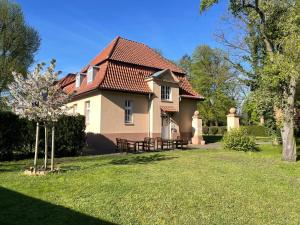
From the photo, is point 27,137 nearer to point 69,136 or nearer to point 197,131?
point 69,136

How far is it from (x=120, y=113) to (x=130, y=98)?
152 cm

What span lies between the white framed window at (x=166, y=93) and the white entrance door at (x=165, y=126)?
153cm

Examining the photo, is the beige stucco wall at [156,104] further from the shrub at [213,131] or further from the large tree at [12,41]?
the shrub at [213,131]

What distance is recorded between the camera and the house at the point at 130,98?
68.3ft

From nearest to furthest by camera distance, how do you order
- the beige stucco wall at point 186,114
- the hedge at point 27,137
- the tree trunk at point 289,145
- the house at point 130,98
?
the tree trunk at point 289,145
the hedge at point 27,137
the house at point 130,98
the beige stucco wall at point 186,114

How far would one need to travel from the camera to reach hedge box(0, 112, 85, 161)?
14617 mm

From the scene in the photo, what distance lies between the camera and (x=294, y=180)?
9.44 m

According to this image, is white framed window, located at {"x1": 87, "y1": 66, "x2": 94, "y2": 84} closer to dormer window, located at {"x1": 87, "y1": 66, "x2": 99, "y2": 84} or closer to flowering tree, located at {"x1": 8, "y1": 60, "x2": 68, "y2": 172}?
dormer window, located at {"x1": 87, "y1": 66, "x2": 99, "y2": 84}

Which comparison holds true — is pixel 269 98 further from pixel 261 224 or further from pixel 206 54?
pixel 206 54

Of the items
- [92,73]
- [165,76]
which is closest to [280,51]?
[165,76]

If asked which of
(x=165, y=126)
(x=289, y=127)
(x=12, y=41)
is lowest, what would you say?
(x=289, y=127)

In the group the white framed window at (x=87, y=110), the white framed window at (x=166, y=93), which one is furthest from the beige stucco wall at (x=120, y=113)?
the white framed window at (x=87, y=110)

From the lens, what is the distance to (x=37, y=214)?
5719 mm

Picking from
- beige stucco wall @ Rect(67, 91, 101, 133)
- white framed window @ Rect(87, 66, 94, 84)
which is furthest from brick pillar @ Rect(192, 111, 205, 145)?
white framed window @ Rect(87, 66, 94, 84)
